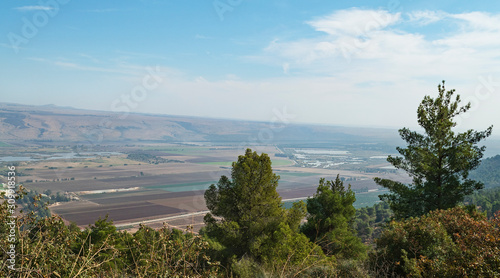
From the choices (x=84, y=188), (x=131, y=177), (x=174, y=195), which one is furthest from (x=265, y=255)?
(x=131, y=177)

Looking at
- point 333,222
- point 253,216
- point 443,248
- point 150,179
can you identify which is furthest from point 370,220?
point 150,179

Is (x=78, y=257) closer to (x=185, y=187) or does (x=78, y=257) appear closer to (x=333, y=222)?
(x=333, y=222)

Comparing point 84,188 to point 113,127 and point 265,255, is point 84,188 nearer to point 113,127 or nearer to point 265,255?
point 265,255

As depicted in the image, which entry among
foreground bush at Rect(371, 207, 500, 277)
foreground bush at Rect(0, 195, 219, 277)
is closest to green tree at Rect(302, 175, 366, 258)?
foreground bush at Rect(371, 207, 500, 277)

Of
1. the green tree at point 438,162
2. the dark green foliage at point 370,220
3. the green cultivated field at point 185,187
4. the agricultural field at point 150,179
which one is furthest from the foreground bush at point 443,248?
the green cultivated field at point 185,187

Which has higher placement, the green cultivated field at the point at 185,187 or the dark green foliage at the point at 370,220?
the dark green foliage at the point at 370,220

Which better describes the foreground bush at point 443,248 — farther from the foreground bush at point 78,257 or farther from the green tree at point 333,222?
the green tree at point 333,222

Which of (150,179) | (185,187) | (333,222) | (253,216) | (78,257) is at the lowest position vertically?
(185,187)
